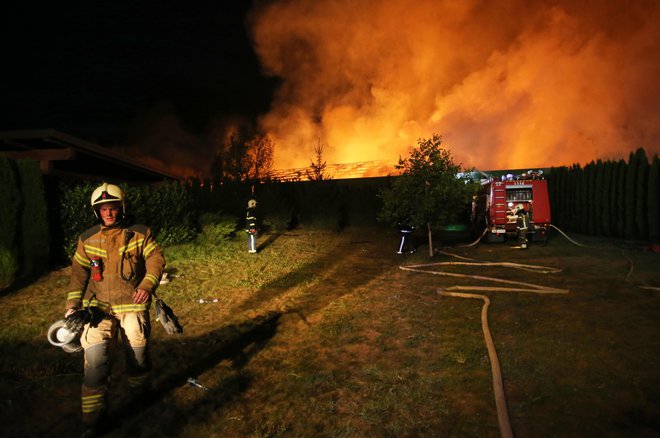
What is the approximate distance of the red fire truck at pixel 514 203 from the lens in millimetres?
14672

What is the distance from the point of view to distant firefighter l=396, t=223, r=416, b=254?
12570 millimetres

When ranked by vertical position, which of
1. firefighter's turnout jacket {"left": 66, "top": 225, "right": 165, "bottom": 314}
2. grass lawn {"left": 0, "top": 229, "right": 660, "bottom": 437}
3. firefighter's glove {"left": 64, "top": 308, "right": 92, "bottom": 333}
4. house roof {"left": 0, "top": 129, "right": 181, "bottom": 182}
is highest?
house roof {"left": 0, "top": 129, "right": 181, "bottom": 182}

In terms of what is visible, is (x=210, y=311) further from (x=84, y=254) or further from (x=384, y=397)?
(x=384, y=397)

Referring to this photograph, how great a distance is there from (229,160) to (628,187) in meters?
28.9

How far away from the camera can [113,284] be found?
3.81 m

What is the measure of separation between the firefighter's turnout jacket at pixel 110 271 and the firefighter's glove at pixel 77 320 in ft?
0.78

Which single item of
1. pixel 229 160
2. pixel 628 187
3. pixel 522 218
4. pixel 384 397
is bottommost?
pixel 384 397

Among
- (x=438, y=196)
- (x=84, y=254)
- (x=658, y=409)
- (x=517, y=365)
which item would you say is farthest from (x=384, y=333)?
(x=438, y=196)

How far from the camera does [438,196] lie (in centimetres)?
1178

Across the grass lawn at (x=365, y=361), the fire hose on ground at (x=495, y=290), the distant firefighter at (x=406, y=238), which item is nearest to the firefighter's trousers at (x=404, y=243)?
the distant firefighter at (x=406, y=238)

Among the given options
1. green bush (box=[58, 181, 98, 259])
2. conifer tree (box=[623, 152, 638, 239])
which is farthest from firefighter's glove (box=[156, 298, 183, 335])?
conifer tree (box=[623, 152, 638, 239])

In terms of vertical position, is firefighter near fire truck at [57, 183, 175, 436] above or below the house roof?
below

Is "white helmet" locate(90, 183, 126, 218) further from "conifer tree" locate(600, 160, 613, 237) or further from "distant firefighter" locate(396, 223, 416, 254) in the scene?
"conifer tree" locate(600, 160, 613, 237)

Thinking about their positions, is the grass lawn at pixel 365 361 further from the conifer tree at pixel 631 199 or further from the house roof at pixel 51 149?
the conifer tree at pixel 631 199
